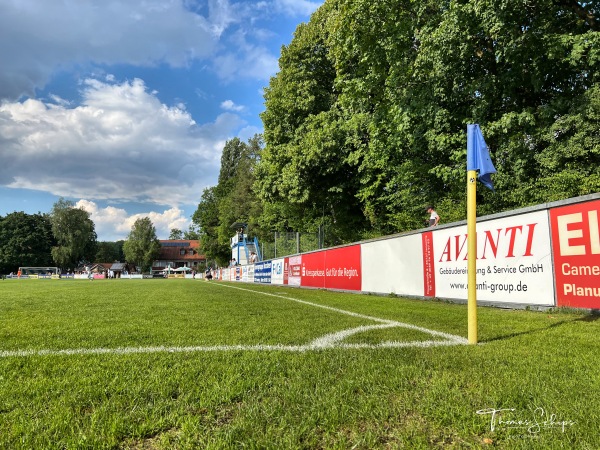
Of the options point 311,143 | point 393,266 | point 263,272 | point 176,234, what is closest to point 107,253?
point 176,234

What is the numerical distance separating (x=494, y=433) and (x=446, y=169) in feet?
38.5

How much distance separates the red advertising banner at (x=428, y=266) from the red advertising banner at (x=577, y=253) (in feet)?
11.5

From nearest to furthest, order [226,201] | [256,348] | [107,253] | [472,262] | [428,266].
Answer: [256,348] < [472,262] < [428,266] < [226,201] < [107,253]

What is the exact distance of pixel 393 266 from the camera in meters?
11.9

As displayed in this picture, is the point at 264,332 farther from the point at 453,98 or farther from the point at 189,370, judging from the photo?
the point at 453,98

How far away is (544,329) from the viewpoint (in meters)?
4.84

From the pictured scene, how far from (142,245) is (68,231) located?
777 inches

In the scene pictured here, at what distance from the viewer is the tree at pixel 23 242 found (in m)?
83.2

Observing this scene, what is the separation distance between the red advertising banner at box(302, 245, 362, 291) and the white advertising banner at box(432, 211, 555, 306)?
5.23m

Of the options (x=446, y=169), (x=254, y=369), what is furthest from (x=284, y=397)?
(x=446, y=169)

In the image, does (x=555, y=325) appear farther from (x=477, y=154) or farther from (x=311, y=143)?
(x=311, y=143)

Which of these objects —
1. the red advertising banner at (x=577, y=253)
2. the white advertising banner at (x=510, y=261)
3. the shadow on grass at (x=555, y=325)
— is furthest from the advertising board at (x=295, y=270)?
the shadow on grass at (x=555, y=325)

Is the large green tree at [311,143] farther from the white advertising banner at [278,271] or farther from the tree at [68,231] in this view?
the tree at [68,231]

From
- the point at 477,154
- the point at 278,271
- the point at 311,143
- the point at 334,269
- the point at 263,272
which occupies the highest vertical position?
the point at 311,143
